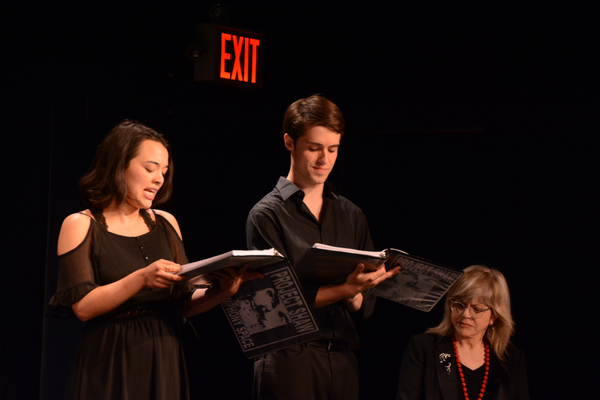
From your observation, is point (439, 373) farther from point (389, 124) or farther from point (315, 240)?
point (389, 124)

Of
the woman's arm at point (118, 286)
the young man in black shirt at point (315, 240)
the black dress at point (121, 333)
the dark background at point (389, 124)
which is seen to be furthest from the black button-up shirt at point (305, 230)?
the dark background at point (389, 124)

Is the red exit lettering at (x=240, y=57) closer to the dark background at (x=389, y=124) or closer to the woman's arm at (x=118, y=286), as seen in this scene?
the dark background at (x=389, y=124)

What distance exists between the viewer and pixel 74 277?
1901mm

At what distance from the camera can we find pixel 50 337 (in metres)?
3.74

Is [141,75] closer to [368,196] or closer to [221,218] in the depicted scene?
[221,218]

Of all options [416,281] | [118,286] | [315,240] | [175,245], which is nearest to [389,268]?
[416,281]

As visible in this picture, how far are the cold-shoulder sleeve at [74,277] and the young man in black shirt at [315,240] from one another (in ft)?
1.81

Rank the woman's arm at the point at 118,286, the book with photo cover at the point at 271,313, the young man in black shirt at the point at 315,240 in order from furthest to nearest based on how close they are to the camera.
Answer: the young man in black shirt at the point at 315,240, the book with photo cover at the point at 271,313, the woman's arm at the point at 118,286

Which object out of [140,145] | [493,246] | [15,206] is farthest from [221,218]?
[140,145]

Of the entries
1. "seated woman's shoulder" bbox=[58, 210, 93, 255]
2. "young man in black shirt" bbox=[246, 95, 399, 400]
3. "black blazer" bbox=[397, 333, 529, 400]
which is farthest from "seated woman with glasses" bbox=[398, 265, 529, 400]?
"seated woman's shoulder" bbox=[58, 210, 93, 255]

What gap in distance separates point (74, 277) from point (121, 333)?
209 millimetres

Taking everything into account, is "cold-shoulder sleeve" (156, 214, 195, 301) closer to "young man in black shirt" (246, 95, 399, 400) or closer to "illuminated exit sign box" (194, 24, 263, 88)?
"young man in black shirt" (246, 95, 399, 400)

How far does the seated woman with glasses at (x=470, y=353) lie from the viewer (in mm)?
2811

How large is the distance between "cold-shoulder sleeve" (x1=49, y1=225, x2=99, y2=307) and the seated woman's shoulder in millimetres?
16
